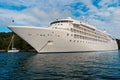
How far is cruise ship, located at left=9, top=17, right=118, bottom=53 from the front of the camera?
4072 centimetres

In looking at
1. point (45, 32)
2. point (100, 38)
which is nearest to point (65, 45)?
point (45, 32)

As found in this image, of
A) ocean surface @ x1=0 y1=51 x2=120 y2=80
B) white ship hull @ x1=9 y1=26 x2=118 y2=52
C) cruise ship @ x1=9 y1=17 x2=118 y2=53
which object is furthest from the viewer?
cruise ship @ x1=9 y1=17 x2=118 y2=53

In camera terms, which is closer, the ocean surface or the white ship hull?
the ocean surface

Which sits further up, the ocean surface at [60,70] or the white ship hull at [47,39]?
the white ship hull at [47,39]

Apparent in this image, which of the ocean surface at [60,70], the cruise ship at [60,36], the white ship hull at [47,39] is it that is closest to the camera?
the ocean surface at [60,70]

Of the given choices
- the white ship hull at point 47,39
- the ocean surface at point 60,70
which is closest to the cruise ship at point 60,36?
the white ship hull at point 47,39

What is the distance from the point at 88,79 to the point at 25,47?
90039 millimetres

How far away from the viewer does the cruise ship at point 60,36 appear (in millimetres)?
40719

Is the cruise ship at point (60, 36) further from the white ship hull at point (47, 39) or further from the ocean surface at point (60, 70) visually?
the ocean surface at point (60, 70)

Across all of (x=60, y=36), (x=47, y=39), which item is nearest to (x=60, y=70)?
(x=47, y=39)

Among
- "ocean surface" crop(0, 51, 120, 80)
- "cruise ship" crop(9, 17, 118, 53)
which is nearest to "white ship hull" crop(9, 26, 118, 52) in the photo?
"cruise ship" crop(9, 17, 118, 53)

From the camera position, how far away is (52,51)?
43.4 meters

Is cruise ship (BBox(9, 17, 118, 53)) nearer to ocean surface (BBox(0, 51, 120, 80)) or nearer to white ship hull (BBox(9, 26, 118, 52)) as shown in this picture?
white ship hull (BBox(9, 26, 118, 52))

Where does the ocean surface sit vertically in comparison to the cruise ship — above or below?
below
